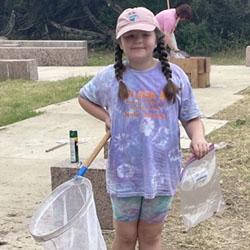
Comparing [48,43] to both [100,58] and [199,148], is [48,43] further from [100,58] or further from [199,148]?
[199,148]

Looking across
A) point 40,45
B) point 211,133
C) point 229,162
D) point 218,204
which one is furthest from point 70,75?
point 218,204

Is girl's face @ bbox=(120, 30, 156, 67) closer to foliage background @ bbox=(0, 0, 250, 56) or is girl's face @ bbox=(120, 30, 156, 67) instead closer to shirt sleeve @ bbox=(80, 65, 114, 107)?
shirt sleeve @ bbox=(80, 65, 114, 107)

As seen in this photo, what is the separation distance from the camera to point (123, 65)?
291 centimetres

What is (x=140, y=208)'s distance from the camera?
2965 mm

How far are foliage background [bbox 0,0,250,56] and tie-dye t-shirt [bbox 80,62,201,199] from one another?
62.6 feet

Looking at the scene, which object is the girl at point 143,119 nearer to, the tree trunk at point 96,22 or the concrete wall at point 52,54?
the concrete wall at point 52,54

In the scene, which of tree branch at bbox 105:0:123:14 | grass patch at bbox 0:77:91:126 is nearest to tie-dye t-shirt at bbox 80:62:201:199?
grass patch at bbox 0:77:91:126

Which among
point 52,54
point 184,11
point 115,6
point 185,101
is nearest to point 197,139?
point 185,101

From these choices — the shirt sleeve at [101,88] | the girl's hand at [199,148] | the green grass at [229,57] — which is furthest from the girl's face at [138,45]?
the green grass at [229,57]

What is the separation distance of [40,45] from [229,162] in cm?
1458

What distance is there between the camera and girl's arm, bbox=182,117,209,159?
113 inches

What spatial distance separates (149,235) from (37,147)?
4.32m

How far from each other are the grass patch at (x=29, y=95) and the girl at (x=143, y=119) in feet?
19.8

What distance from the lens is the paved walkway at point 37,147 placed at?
4805 millimetres
